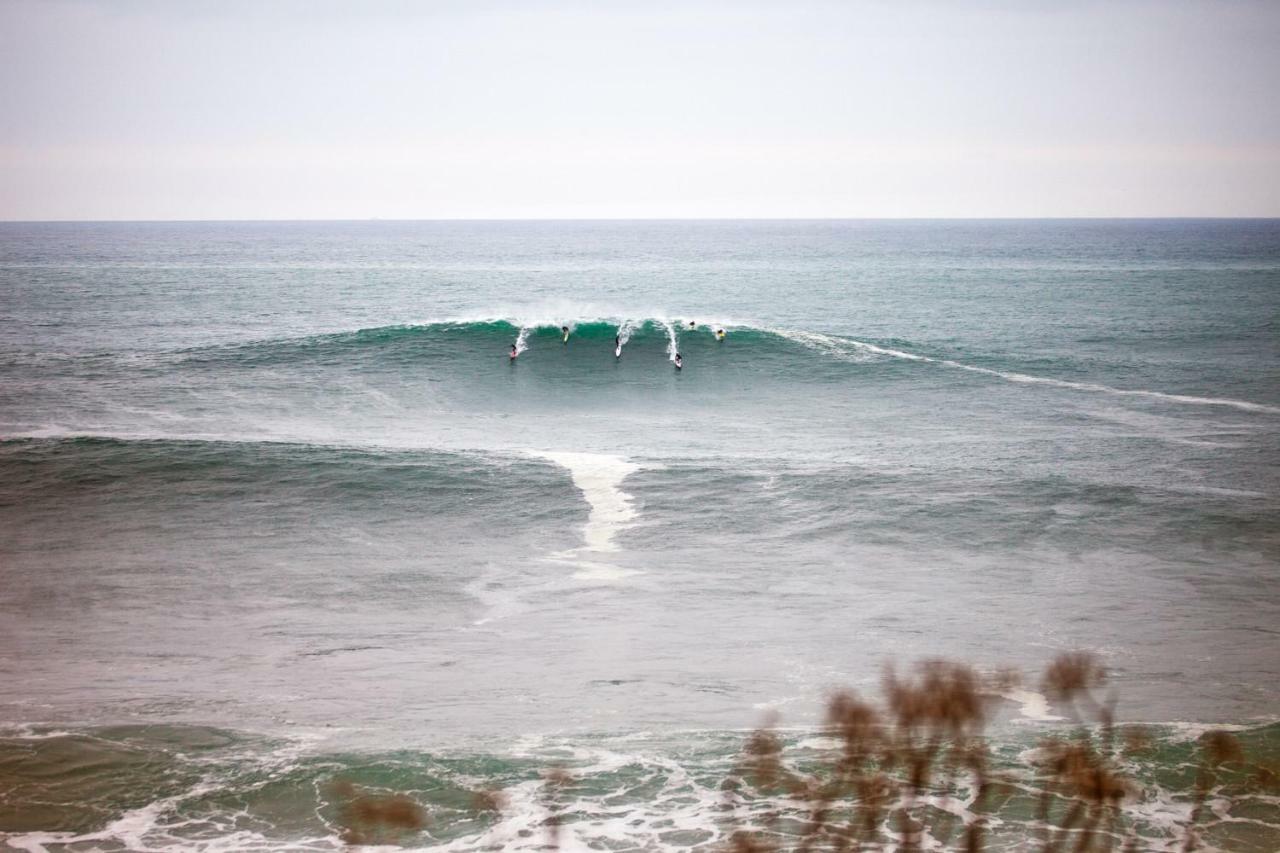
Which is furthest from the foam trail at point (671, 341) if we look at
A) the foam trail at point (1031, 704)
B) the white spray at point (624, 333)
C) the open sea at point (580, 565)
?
the foam trail at point (1031, 704)

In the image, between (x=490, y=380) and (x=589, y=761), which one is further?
(x=490, y=380)

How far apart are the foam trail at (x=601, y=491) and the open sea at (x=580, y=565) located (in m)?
0.13

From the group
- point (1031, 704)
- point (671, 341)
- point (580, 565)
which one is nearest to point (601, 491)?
point (580, 565)

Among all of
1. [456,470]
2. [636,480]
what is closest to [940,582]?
[636,480]

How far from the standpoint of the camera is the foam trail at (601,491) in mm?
20875

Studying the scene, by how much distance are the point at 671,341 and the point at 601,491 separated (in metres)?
19.9

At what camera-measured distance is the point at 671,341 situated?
42.8 metres

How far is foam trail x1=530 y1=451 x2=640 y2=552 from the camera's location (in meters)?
20.9

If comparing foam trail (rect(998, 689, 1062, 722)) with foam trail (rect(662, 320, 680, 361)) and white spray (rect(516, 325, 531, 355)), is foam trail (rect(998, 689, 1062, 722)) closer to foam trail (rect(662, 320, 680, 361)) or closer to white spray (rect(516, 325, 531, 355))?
foam trail (rect(662, 320, 680, 361))

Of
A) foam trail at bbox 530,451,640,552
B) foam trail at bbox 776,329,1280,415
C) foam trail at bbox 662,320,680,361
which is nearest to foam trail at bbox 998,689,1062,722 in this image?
foam trail at bbox 530,451,640,552

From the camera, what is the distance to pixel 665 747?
12.4 metres

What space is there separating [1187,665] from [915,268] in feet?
309

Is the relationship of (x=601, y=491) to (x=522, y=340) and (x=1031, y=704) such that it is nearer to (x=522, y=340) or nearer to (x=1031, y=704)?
(x=1031, y=704)

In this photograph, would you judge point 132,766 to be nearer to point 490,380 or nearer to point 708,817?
point 708,817
